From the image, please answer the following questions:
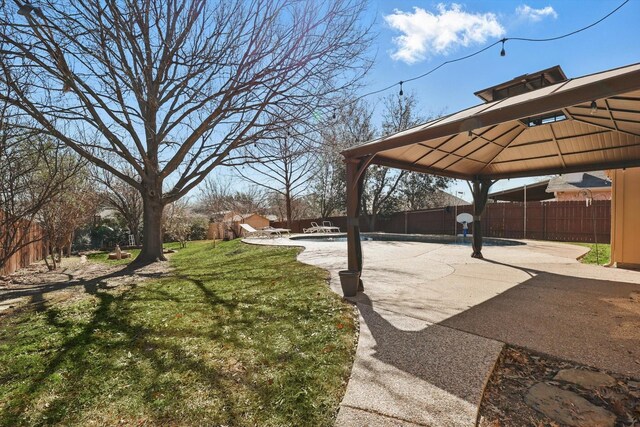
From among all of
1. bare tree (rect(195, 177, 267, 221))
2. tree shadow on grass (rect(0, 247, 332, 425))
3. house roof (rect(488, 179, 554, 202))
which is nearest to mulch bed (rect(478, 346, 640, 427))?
tree shadow on grass (rect(0, 247, 332, 425))

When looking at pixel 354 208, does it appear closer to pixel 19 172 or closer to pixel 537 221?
pixel 19 172

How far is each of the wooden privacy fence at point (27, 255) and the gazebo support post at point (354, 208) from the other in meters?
9.00

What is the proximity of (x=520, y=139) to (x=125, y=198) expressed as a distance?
65.9 ft

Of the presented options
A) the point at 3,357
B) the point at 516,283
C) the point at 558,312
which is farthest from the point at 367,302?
the point at 3,357

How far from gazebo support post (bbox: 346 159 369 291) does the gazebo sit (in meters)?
0.02

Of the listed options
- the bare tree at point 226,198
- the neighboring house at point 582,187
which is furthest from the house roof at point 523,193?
the bare tree at point 226,198

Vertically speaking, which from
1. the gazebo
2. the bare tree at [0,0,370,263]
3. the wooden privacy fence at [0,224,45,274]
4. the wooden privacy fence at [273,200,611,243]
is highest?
the bare tree at [0,0,370,263]

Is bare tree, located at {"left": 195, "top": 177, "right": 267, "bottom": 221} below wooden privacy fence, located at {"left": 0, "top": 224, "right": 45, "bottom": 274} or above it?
above

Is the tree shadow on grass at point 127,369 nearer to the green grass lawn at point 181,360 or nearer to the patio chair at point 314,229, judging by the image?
the green grass lawn at point 181,360

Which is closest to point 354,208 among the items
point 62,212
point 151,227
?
point 151,227

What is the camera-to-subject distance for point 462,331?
330 cm

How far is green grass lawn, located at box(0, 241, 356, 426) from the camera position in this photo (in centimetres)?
214

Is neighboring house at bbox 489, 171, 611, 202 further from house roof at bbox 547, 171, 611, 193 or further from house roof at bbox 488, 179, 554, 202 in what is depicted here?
house roof at bbox 488, 179, 554, 202

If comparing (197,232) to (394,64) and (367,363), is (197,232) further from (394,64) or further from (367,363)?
(367,363)
